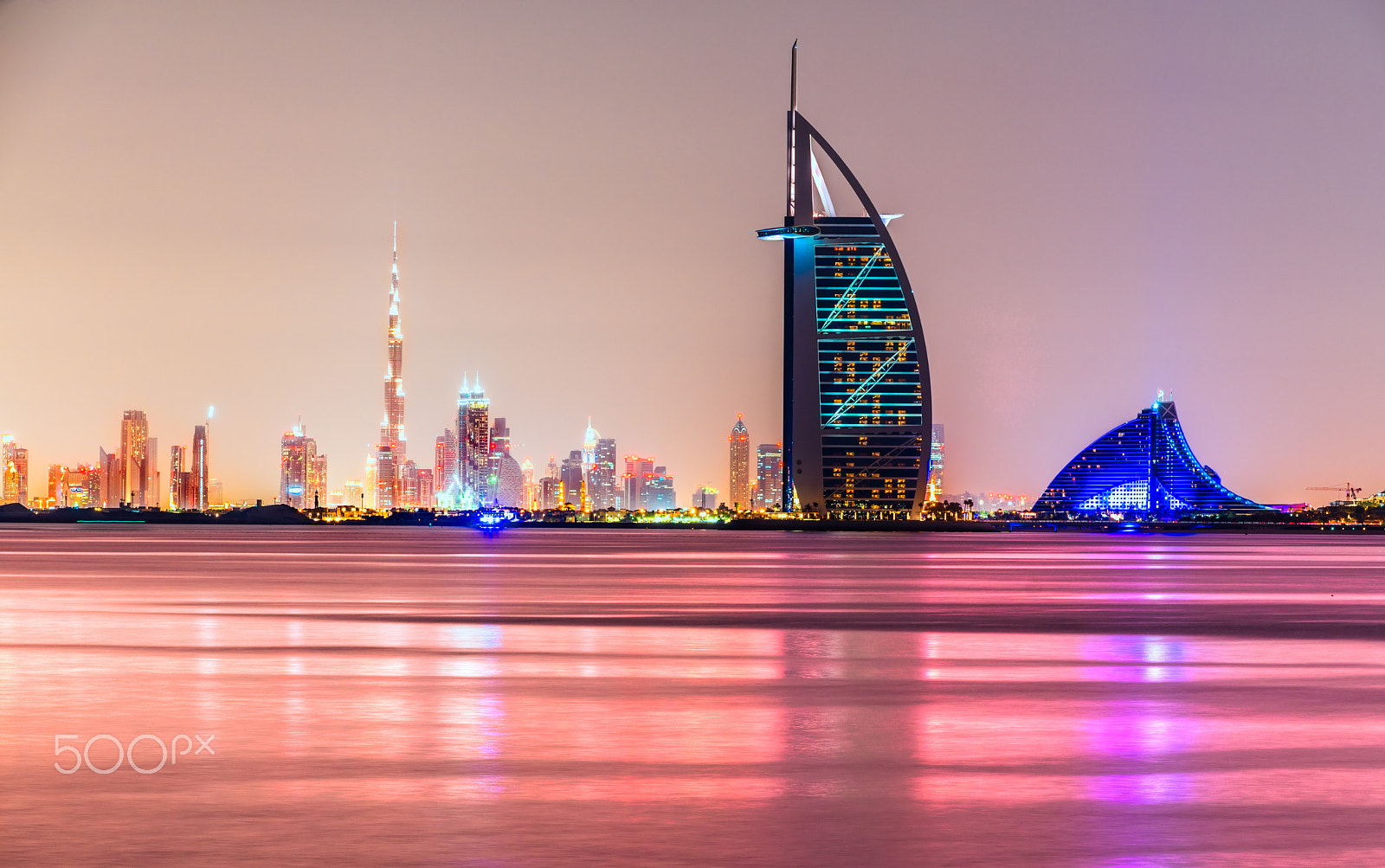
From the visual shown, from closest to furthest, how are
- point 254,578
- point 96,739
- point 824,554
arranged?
point 96,739
point 254,578
point 824,554

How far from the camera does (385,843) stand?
1445cm

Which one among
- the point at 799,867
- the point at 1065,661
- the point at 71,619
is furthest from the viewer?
the point at 71,619

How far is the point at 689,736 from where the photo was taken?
21.8 meters

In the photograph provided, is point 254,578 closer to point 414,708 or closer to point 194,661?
point 194,661

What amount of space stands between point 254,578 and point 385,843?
196 ft

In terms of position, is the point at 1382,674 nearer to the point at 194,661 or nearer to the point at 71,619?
the point at 194,661

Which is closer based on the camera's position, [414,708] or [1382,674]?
[414,708]

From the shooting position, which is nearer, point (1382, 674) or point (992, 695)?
point (992, 695)

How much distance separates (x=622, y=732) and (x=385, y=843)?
25.1 feet

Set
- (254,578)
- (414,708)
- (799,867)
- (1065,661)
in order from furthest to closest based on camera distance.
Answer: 1. (254,578)
2. (1065,661)
3. (414,708)
4. (799,867)

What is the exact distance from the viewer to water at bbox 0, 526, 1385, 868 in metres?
14.8

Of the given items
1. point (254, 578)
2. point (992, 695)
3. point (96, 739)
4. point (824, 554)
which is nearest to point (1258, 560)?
point (824, 554)

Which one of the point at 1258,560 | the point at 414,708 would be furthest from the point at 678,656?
the point at 1258,560

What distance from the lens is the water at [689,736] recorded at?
14.8 meters
